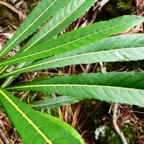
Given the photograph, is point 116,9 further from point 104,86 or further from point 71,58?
point 104,86

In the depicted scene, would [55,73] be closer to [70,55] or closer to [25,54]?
[70,55]

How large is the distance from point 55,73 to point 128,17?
1.01m

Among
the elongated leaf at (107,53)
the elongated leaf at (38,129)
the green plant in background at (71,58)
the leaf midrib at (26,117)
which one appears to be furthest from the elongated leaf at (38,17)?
the elongated leaf at (38,129)

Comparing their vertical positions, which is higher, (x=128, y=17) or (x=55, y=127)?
(x=128, y=17)

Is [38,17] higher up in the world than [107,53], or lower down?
higher up

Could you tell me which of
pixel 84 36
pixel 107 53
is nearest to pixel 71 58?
pixel 107 53

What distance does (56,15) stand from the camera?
1.23 metres

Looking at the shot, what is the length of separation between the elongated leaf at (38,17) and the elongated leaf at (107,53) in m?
0.18

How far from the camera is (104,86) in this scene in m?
0.91

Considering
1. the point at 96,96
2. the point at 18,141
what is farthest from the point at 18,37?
the point at 18,141

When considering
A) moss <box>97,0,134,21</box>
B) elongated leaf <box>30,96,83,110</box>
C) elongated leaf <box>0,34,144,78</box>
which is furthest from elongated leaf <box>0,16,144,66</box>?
moss <box>97,0,134,21</box>

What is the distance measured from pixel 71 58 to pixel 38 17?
10.7 inches

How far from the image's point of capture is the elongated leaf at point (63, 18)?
1166 millimetres

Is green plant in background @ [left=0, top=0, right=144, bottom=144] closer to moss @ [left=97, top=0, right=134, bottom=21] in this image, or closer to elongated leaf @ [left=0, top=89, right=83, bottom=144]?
elongated leaf @ [left=0, top=89, right=83, bottom=144]
